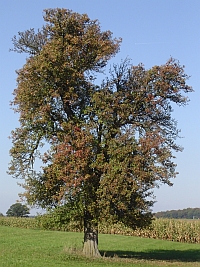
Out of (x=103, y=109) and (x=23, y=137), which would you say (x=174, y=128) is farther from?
(x=23, y=137)

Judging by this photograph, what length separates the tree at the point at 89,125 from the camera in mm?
22906

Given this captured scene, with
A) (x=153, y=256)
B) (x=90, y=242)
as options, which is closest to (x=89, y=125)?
(x=90, y=242)

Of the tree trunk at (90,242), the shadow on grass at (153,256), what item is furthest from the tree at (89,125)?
the shadow on grass at (153,256)

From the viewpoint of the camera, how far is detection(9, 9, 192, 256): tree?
22.9 meters

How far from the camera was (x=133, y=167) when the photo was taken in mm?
22828

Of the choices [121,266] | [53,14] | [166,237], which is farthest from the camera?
[166,237]

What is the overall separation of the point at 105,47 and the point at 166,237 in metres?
41.4

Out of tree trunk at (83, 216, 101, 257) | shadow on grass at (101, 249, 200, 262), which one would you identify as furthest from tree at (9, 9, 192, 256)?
shadow on grass at (101, 249, 200, 262)

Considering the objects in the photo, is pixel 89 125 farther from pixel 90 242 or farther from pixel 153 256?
pixel 153 256

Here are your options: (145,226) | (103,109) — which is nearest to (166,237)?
(145,226)

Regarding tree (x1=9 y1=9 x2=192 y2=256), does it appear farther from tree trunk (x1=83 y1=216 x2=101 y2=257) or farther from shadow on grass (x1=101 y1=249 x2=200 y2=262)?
shadow on grass (x1=101 y1=249 x2=200 y2=262)

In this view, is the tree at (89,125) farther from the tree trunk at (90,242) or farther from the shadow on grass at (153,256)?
the shadow on grass at (153,256)

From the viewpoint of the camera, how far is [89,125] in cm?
2405

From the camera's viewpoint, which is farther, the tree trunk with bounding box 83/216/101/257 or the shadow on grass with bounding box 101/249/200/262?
the shadow on grass with bounding box 101/249/200/262
